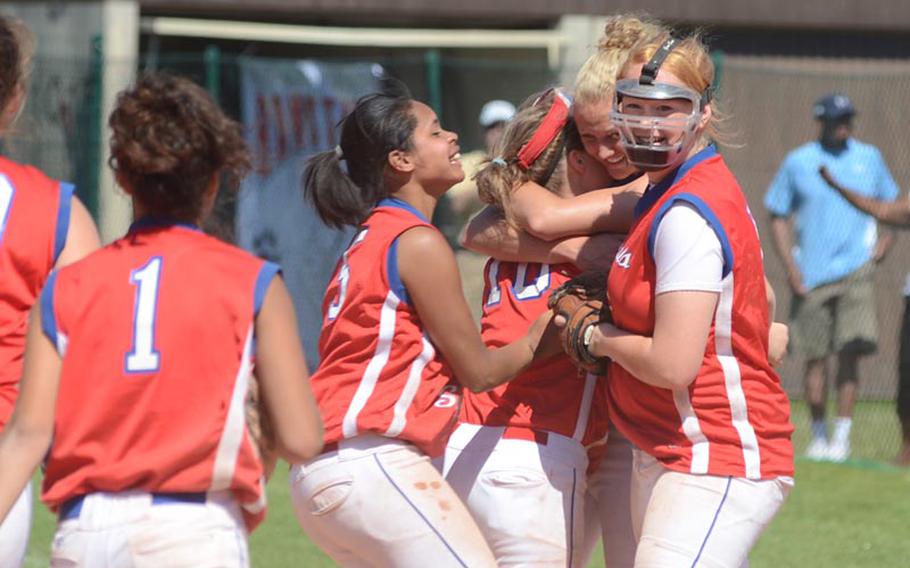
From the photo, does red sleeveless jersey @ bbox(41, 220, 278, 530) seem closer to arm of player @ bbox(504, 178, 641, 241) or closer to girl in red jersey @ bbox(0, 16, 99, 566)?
girl in red jersey @ bbox(0, 16, 99, 566)

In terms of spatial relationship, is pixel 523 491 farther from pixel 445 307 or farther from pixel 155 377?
pixel 155 377

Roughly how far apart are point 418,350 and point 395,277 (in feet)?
0.69

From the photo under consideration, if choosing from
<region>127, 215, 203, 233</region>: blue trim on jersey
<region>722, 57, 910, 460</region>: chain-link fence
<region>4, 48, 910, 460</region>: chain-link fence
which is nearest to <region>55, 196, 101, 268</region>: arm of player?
<region>127, 215, 203, 233</region>: blue trim on jersey

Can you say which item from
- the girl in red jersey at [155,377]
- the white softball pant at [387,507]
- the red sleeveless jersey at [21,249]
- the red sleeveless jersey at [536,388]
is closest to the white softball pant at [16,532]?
the red sleeveless jersey at [21,249]

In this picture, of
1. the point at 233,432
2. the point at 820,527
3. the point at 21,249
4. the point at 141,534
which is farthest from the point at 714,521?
the point at 820,527

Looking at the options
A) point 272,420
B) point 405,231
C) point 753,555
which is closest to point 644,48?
point 405,231

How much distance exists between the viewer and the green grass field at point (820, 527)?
24.2 ft

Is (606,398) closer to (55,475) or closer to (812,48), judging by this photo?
(55,475)

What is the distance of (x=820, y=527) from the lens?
820cm

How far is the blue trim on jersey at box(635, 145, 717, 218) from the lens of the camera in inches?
153

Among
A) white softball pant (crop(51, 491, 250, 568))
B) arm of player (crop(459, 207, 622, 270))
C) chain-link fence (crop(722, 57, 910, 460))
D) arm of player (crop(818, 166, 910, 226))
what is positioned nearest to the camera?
white softball pant (crop(51, 491, 250, 568))

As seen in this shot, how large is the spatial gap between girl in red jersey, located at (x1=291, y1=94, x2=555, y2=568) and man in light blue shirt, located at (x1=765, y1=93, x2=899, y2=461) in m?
7.11

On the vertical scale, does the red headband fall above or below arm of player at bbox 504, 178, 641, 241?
above

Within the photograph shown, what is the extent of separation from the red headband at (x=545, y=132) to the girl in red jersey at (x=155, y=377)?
1394 millimetres
